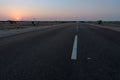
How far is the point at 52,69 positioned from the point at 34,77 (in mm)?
1085

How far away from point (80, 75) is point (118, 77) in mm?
1032

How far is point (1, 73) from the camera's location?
5.94 m

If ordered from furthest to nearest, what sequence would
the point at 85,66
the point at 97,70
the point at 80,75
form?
1. the point at 85,66
2. the point at 97,70
3. the point at 80,75

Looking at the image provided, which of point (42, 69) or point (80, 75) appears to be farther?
point (42, 69)

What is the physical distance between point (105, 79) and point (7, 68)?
3.20 metres

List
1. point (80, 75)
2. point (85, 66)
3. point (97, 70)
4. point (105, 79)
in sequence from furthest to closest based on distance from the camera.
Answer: point (85, 66) → point (97, 70) → point (80, 75) → point (105, 79)

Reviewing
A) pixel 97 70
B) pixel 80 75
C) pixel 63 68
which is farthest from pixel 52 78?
pixel 97 70

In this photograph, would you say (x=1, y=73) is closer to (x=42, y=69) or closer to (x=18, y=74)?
(x=18, y=74)

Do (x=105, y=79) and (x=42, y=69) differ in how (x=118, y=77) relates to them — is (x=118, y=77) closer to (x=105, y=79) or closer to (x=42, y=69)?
(x=105, y=79)

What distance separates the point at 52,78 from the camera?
17.6 feet

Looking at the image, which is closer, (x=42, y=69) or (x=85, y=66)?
(x=42, y=69)

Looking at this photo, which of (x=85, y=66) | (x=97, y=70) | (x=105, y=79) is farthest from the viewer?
(x=85, y=66)

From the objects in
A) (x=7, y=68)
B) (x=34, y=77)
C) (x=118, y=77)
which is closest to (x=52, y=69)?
(x=34, y=77)

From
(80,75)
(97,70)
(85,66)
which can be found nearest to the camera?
(80,75)
